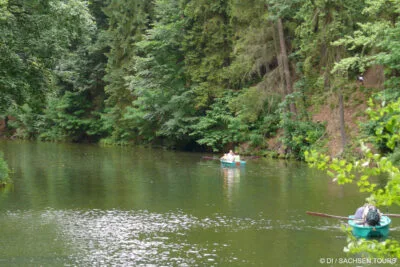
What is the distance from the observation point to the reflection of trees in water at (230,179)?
74.4 feet

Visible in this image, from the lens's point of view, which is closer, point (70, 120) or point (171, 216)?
point (171, 216)

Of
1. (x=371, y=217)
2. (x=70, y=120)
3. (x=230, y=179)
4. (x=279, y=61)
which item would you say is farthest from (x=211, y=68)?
(x=371, y=217)

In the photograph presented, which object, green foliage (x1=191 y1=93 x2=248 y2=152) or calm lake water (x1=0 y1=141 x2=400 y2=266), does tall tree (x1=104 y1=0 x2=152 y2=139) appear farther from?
calm lake water (x1=0 y1=141 x2=400 y2=266)

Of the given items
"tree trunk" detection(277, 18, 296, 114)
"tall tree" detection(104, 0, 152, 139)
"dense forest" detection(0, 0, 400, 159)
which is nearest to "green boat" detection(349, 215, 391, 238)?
"dense forest" detection(0, 0, 400, 159)

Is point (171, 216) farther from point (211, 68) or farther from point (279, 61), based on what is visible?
point (211, 68)

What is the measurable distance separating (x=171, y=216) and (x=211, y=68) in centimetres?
2461

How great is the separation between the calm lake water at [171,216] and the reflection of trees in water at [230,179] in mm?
51

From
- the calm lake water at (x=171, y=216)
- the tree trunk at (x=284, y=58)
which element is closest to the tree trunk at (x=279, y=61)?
the tree trunk at (x=284, y=58)

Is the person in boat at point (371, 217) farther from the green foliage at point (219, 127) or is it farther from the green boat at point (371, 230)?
the green foliage at point (219, 127)

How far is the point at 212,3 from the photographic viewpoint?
40469mm

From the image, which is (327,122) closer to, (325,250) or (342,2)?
(342,2)

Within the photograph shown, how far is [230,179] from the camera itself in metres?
26.3

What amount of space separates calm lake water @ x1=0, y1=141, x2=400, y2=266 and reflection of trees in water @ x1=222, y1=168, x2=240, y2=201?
2.0 inches

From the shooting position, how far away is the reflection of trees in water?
22688 millimetres
